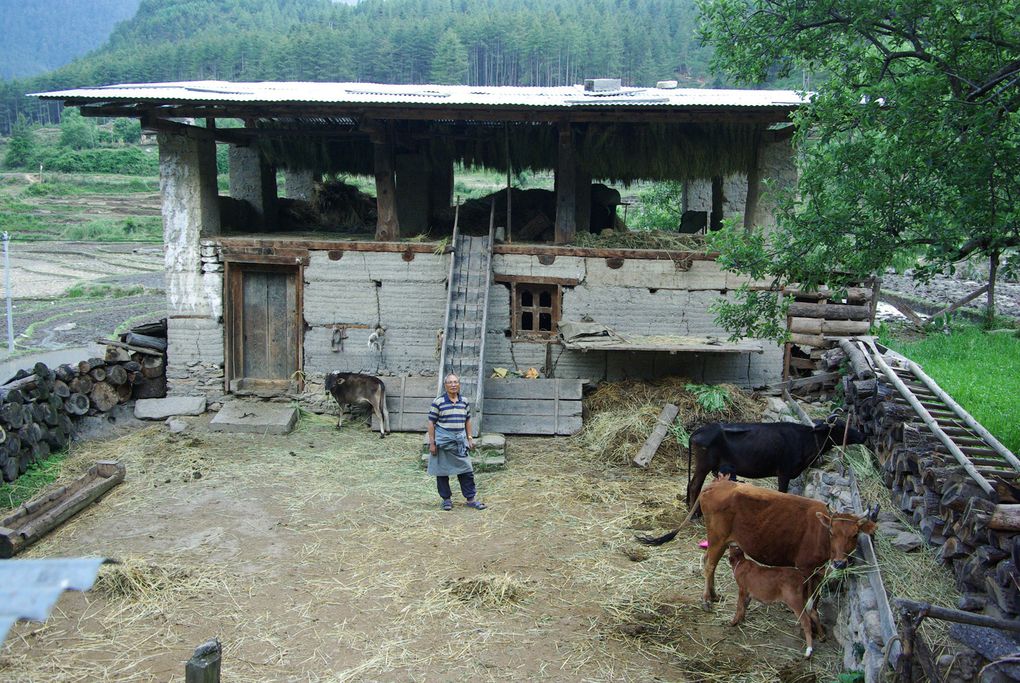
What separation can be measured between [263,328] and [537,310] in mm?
4989

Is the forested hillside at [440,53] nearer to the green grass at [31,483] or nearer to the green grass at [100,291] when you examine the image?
the green grass at [100,291]

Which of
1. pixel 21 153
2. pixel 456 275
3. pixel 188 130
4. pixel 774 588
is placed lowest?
pixel 774 588

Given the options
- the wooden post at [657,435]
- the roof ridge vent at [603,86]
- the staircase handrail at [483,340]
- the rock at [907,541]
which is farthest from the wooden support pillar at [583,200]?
the rock at [907,541]

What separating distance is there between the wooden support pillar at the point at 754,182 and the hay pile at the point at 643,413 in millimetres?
3150

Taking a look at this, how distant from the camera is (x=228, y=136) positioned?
14453 mm

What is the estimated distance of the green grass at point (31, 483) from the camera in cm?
973

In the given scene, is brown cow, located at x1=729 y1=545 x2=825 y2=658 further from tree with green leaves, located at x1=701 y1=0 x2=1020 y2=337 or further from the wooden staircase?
the wooden staircase

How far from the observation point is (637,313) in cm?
1331

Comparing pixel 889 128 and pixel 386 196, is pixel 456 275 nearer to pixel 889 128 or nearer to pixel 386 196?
pixel 386 196

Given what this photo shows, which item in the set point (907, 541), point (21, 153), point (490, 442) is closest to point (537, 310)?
point (490, 442)

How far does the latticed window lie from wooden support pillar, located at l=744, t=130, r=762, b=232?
3.61 m

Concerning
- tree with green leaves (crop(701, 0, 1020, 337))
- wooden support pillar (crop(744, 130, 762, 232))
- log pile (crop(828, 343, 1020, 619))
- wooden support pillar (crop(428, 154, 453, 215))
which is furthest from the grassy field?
log pile (crop(828, 343, 1020, 619))

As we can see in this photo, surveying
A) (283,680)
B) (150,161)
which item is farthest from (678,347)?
(150,161)

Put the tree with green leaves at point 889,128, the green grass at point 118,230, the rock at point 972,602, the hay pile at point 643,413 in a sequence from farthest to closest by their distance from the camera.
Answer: the green grass at point 118,230, the hay pile at point 643,413, the tree with green leaves at point 889,128, the rock at point 972,602
